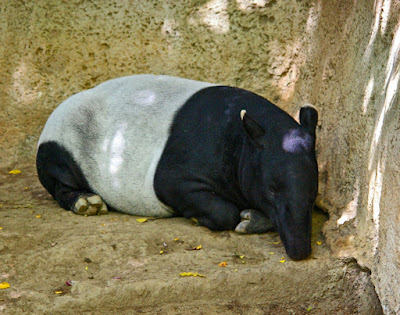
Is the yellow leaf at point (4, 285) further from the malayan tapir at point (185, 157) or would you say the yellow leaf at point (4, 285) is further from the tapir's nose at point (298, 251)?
the tapir's nose at point (298, 251)

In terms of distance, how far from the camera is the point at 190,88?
5.48m

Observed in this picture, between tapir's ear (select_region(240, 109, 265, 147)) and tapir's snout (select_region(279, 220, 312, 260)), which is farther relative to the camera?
tapir's ear (select_region(240, 109, 265, 147))

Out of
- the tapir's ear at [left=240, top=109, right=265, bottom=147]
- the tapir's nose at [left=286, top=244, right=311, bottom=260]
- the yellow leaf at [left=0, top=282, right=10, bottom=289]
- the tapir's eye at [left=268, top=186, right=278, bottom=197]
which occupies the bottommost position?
the yellow leaf at [left=0, top=282, right=10, bottom=289]

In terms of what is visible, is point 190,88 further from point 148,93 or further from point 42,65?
point 42,65

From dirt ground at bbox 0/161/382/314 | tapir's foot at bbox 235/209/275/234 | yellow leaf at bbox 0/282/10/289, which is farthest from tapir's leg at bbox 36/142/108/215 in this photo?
yellow leaf at bbox 0/282/10/289

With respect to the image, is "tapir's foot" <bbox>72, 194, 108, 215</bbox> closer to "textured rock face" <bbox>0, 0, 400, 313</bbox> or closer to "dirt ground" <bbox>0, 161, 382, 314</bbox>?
"dirt ground" <bbox>0, 161, 382, 314</bbox>

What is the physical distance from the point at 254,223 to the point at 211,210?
384 mm

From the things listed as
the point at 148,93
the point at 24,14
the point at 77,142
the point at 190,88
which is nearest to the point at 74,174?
the point at 77,142

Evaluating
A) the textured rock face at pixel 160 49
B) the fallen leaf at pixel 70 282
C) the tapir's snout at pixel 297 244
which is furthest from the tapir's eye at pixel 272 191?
the fallen leaf at pixel 70 282

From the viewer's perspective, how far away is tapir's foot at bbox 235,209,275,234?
4695 mm

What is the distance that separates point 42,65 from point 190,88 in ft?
6.97

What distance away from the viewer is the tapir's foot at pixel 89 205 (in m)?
5.27

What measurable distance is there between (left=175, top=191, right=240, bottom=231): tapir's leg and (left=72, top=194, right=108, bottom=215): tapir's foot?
2.86 feet

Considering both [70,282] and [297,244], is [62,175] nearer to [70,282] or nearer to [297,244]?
[70,282]
